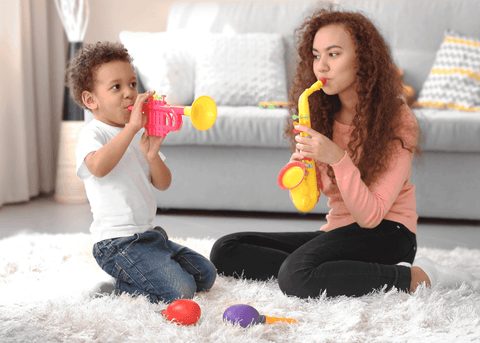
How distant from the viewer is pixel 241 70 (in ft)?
7.91

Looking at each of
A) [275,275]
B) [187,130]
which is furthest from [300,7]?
[275,275]

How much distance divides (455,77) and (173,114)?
5.71 feet

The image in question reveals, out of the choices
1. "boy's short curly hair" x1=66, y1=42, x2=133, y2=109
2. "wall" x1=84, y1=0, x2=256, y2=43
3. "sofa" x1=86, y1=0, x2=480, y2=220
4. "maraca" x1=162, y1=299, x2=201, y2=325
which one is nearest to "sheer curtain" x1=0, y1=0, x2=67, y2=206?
"wall" x1=84, y1=0, x2=256, y2=43

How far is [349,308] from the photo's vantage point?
104 cm

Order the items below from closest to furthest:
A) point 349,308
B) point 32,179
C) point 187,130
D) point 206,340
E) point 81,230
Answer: point 206,340
point 349,308
point 81,230
point 187,130
point 32,179

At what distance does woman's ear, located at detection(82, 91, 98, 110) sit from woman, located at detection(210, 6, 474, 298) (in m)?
0.51

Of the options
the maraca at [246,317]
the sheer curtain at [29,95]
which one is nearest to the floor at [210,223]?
the sheer curtain at [29,95]

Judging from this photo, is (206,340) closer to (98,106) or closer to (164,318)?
(164,318)

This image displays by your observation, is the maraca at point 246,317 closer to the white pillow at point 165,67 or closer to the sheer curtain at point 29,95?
the white pillow at point 165,67

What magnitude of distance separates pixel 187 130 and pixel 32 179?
41.7 inches

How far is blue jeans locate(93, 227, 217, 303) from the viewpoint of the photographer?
3.61 ft

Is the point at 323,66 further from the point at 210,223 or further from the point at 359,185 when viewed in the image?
the point at 210,223

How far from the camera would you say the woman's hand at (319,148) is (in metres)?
1.11

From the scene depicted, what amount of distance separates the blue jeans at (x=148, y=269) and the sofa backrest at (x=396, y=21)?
62.4 inches
